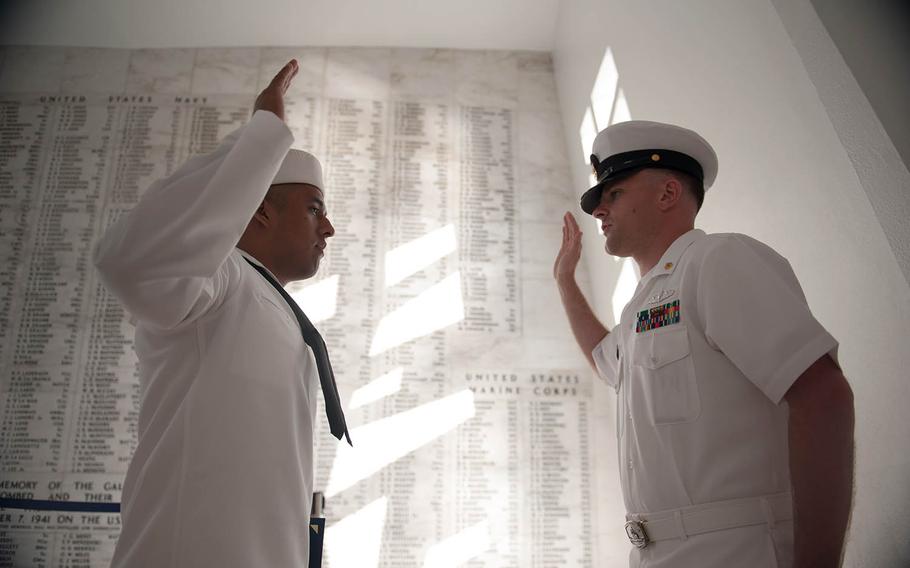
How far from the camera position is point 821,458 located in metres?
1.08

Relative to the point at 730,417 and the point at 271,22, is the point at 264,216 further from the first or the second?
the point at 271,22

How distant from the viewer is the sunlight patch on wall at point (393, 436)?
319 centimetres

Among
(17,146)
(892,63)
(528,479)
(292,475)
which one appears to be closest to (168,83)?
(17,146)

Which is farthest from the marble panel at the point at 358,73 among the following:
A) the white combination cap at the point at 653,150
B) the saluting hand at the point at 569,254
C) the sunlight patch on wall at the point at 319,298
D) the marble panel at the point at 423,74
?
the white combination cap at the point at 653,150

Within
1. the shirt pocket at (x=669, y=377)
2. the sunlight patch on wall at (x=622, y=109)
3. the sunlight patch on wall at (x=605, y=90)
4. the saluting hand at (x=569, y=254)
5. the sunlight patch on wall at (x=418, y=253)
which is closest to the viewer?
the shirt pocket at (x=669, y=377)

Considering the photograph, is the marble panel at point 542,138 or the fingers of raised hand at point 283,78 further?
the marble panel at point 542,138

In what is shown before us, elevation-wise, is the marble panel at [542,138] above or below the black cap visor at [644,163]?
above

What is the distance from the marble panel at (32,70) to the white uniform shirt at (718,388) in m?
3.88

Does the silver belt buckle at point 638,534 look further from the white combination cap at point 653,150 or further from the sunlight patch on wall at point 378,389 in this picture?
the sunlight patch on wall at point 378,389

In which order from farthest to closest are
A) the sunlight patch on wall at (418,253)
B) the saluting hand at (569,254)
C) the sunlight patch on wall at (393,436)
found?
the sunlight patch on wall at (418,253) < the sunlight patch on wall at (393,436) < the saluting hand at (569,254)

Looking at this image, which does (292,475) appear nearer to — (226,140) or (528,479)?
(226,140)

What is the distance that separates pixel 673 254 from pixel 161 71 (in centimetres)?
346

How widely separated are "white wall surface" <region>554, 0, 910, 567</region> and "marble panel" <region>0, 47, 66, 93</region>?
3.33 meters

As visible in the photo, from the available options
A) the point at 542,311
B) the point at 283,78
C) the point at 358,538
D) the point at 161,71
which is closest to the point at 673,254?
the point at 283,78
